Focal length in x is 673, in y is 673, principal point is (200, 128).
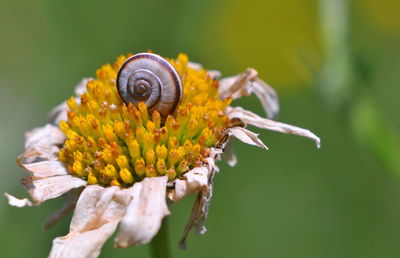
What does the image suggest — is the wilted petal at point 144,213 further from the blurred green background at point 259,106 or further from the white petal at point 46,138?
the blurred green background at point 259,106

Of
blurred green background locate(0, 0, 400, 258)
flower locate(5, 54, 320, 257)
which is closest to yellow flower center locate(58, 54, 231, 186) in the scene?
flower locate(5, 54, 320, 257)

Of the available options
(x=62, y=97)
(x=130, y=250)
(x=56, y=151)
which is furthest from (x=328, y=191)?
(x=56, y=151)

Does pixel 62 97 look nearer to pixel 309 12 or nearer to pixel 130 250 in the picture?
pixel 130 250

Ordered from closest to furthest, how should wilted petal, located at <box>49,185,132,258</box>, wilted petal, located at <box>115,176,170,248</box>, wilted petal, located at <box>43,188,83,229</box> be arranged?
wilted petal, located at <box>115,176,170,248</box>
wilted petal, located at <box>49,185,132,258</box>
wilted petal, located at <box>43,188,83,229</box>

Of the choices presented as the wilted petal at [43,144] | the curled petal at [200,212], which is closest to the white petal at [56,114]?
the wilted petal at [43,144]

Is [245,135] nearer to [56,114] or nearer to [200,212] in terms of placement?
[200,212]

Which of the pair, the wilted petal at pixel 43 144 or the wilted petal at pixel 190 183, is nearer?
the wilted petal at pixel 190 183

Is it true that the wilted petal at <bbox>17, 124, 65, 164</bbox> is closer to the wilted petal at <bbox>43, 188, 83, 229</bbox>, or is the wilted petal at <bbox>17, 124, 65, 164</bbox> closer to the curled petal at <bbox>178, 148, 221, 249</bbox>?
the wilted petal at <bbox>43, 188, 83, 229</bbox>

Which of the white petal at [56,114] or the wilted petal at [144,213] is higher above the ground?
the white petal at [56,114]
